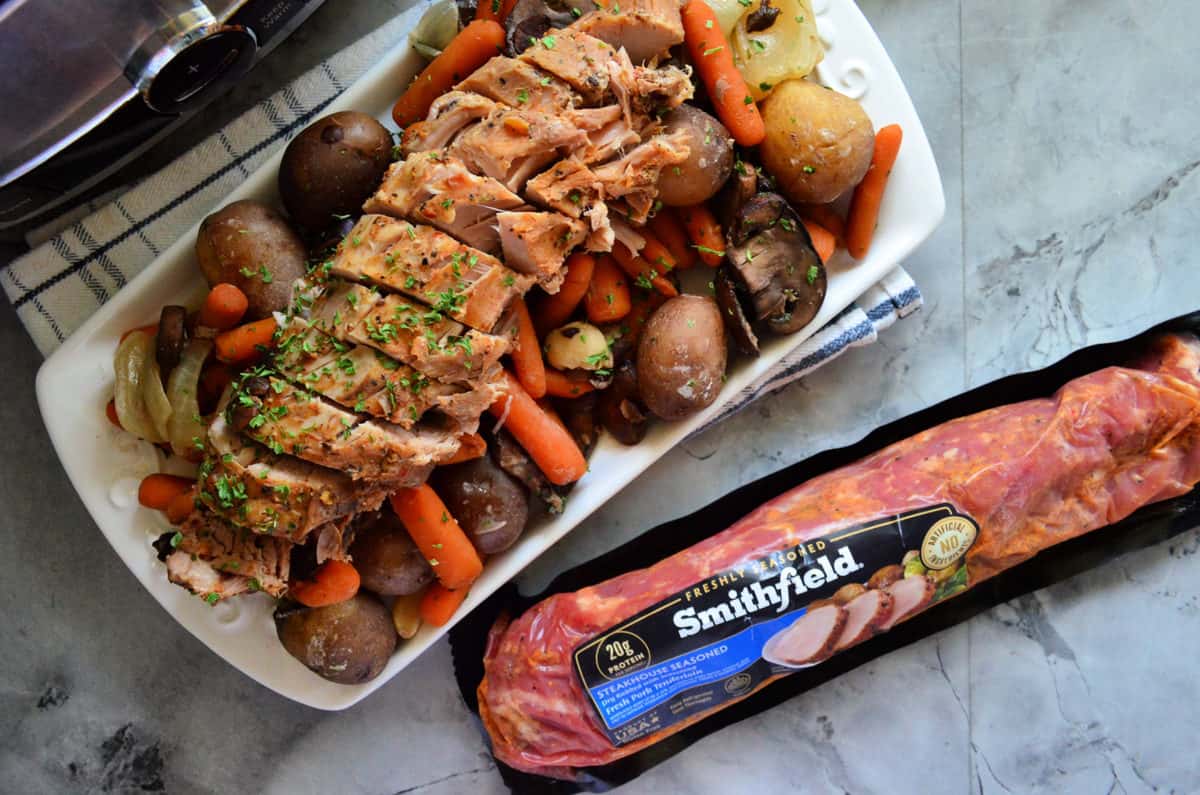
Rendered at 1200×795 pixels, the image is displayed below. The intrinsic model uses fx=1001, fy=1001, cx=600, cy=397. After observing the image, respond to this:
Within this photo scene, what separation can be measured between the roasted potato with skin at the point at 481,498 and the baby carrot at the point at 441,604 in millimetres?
130

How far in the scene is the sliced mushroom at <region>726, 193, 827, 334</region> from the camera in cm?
224

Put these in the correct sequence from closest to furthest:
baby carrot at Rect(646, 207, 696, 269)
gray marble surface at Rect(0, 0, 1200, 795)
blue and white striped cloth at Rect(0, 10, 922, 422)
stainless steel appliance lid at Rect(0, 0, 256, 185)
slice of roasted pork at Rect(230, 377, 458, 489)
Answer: stainless steel appliance lid at Rect(0, 0, 256, 185)
slice of roasted pork at Rect(230, 377, 458, 489)
baby carrot at Rect(646, 207, 696, 269)
blue and white striped cloth at Rect(0, 10, 922, 422)
gray marble surface at Rect(0, 0, 1200, 795)

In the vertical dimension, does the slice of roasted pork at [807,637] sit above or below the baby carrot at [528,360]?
below

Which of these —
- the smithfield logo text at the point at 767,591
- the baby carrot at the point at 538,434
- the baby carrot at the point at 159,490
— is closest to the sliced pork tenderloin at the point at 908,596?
the smithfield logo text at the point at 767,591

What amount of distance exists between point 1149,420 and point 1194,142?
2.93 ft

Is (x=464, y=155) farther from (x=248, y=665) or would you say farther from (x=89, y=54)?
(x=248, y=665)

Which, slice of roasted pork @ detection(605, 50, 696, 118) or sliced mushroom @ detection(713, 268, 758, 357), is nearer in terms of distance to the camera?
slice of roasted pork @ detection(605, 50, 696, 118)

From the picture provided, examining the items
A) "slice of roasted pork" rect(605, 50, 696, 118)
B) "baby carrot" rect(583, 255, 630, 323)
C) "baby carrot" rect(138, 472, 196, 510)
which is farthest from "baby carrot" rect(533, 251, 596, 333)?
"baby carrot" rect(138, 472, 196, 510)

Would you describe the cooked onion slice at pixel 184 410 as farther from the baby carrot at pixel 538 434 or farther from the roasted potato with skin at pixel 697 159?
the roasted potato with skin at pixel 697 159

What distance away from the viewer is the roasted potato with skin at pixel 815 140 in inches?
89.2

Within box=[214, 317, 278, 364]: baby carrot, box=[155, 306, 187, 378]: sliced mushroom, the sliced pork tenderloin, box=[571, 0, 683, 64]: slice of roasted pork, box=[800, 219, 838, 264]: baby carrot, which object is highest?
box=[571, 0, 683, 64]: slice of roasted pork

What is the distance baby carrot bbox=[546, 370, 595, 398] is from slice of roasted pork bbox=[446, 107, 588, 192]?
0.48 metres

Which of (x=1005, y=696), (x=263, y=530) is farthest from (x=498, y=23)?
(x=1005, y=696)

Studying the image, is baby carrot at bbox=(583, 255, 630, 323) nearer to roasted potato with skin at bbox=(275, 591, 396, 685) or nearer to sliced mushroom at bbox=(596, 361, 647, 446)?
sliced mushroom at bbox=(596, 361, 647, 446)
